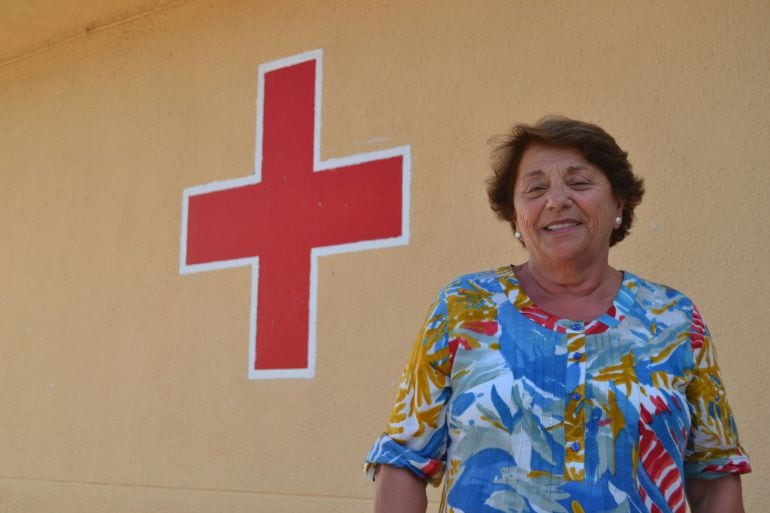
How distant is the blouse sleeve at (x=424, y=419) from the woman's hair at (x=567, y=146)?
0.37 metres

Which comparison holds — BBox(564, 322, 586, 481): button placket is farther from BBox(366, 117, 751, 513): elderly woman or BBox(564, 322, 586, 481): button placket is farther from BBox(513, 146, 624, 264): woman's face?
BBox(513, 146, 624, 264): woman's face

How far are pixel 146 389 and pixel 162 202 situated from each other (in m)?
0.74

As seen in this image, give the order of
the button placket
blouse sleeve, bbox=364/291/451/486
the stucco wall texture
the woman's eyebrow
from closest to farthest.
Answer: the button placket → blouse sleeve, bbox=364/291/451/486 → the woman's eyebrow → the stucco wall texture

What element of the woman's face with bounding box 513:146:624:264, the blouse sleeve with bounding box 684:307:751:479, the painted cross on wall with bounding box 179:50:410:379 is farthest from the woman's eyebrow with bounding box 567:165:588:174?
the painted cross on wall with bounding box 179:50:410:379

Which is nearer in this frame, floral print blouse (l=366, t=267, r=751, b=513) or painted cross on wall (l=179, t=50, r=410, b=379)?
floral print blouse (l=366, t=267, r=751, b=513)

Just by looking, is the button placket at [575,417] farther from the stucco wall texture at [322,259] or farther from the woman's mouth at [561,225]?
the stucco wall texture at [322,259]

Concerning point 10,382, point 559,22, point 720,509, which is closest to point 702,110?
point 559,22

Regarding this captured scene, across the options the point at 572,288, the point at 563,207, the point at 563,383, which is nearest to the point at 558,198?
the point at 563,207

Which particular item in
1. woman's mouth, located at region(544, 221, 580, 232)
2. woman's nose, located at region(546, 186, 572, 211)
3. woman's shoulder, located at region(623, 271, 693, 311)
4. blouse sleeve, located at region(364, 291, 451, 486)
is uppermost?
woman's nose, located at region(546, 186, 572, 211)

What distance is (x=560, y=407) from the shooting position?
160cm

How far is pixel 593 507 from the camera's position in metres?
1.55

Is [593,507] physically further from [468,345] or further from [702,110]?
[702,110]

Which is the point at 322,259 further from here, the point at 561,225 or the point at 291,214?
the point at 561,225

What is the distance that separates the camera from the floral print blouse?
5.17ft
